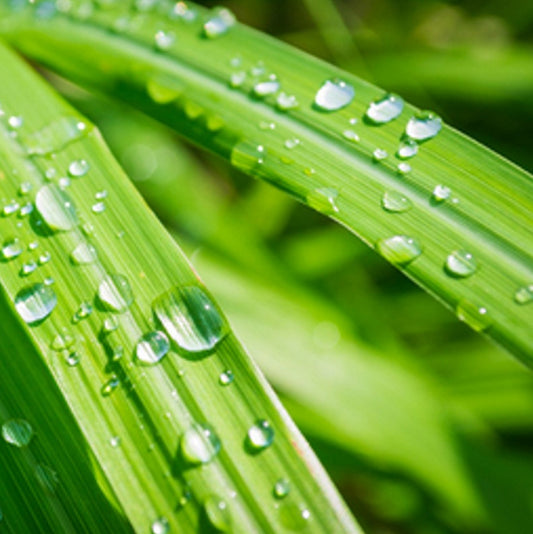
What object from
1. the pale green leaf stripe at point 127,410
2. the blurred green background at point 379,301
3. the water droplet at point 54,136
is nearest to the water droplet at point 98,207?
the pale green leaf stripe at point 127,410

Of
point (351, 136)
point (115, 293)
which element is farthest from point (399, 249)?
point (115, 293)

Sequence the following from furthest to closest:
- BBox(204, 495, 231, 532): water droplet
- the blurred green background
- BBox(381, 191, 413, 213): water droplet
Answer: the blurred green background → BBox(381, 191, 413, 213): water droplet → BBox(204, 495, 231, 532): water droplet

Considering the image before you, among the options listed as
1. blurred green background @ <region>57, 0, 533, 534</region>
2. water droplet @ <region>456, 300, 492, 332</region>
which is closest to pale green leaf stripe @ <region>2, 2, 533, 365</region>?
water droplet @ <region>456, 300, 492, 332</region>

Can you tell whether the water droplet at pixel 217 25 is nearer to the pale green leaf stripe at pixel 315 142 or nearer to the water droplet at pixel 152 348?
the pale green leaf stripe at pixel 315 142

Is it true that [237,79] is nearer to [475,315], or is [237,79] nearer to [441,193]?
[441,193]

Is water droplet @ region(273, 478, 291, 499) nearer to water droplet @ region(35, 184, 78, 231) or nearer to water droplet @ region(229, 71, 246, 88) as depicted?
water droplet @ region(35, 184, 78, 231)

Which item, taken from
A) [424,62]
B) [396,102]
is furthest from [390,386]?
[424,62]

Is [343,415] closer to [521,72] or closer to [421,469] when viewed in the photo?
[421,469]
